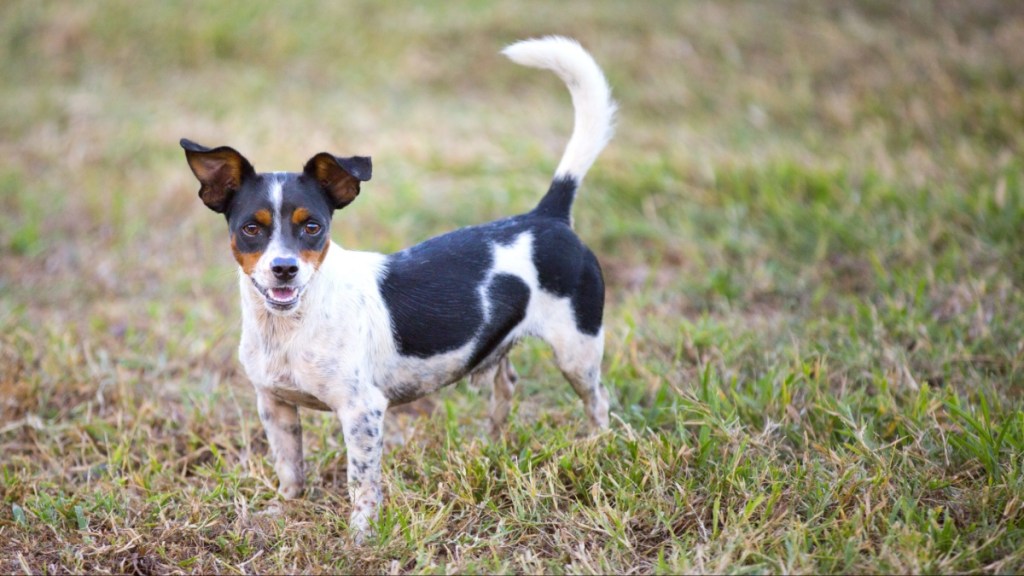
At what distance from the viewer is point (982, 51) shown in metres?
9.09

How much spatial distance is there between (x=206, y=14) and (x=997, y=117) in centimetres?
855

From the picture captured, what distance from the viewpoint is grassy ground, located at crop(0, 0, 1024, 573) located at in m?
3.45

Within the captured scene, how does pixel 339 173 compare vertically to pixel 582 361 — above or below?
above

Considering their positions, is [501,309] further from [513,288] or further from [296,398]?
[296,398]

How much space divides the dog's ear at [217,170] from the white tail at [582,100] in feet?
4.36

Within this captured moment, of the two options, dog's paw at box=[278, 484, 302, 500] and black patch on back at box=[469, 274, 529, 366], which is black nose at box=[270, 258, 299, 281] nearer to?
black patch on back at box=[469, 274, 529, 366]

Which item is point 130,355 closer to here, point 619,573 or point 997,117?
point 619,573

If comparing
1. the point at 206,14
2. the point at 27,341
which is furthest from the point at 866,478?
the point at 206,14

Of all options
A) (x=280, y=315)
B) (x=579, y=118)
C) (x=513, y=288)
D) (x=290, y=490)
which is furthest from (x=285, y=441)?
(x=579, y=118)

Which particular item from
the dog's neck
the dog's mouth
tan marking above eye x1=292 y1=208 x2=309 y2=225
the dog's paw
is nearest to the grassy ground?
the dog's paw

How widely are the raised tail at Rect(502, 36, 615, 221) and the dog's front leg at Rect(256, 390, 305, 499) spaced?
138cm

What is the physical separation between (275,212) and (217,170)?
0.29 meters

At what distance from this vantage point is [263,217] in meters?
3.25

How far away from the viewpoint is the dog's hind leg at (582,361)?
3.99 metres
